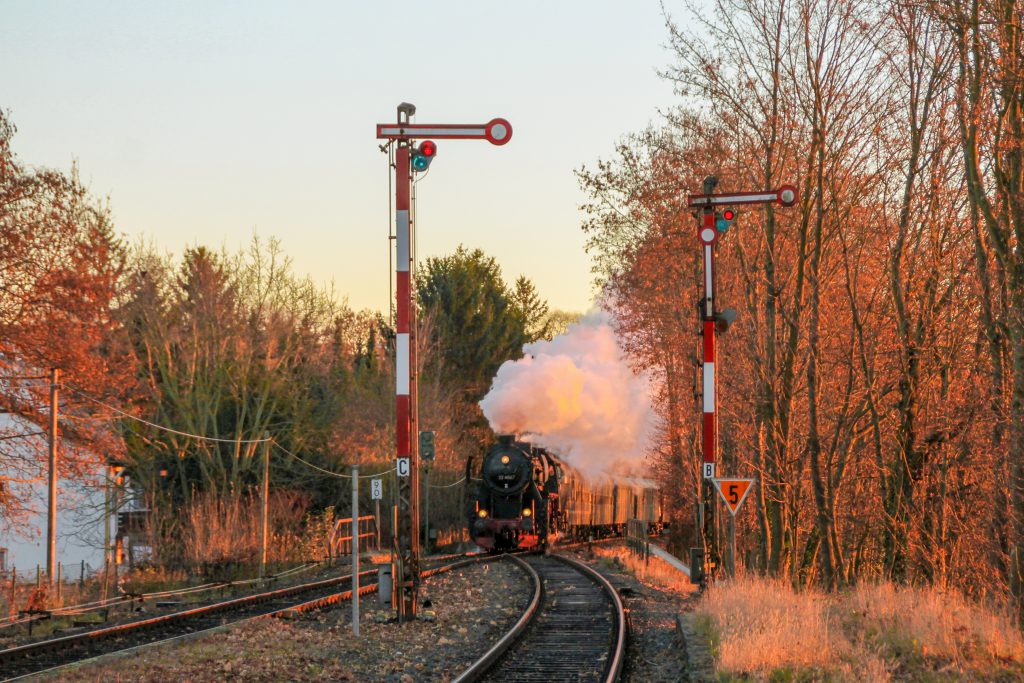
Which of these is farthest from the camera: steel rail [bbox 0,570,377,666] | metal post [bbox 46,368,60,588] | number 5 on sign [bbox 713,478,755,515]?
metal post [bbox 46,368,60,588]

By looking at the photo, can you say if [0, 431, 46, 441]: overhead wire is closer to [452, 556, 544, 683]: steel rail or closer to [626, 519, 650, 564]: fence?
[452, 556, 544, 683]: steel rail

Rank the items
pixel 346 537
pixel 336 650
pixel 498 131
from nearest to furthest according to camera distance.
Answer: pixel 336 650 → pixel 498 131 → pixel 346 537

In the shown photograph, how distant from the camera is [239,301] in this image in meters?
48.3

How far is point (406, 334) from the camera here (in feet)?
60.5

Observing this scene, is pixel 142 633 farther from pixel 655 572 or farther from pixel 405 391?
pixel 655 572

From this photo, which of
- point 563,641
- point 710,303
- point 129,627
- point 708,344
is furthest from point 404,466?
point 710,303

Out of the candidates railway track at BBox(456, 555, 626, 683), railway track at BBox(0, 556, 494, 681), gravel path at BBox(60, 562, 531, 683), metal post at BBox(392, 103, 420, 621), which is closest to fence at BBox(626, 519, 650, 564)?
railway track at BBox(456, 555, 626, 683)

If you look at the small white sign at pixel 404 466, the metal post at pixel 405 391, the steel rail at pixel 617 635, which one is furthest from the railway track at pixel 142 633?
the steel rail at pixel 617 635

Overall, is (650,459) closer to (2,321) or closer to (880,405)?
(880,405)

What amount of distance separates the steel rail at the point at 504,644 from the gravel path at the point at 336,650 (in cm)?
28

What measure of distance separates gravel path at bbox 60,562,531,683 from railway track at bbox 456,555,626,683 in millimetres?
389

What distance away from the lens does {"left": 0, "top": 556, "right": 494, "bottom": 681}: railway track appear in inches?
582

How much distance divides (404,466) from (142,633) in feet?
15.6

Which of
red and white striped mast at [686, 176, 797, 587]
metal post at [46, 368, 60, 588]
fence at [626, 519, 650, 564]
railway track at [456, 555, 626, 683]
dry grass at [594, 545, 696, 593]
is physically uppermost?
red and white striped mast at [686, 176, 797, 587]
